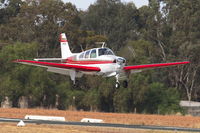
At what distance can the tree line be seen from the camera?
7125 centimetres

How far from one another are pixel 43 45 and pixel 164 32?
18.6 m

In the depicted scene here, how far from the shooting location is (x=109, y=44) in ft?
346

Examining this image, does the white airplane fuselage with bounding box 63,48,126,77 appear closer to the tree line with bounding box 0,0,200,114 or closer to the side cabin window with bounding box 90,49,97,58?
the side cabin window with bounding box 90,49,97,58

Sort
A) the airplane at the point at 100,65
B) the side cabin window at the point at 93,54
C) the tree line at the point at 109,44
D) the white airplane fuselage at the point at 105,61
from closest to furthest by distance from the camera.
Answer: the white airplane fuselage at the point at 105,61, the airplane at the point at 100,65, the side cabin window at the point at 93,54, the tree line at the point at 109,44

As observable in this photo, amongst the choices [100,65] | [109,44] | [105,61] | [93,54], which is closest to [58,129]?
[105,61]

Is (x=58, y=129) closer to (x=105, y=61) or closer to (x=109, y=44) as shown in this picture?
(x=105, y=61)

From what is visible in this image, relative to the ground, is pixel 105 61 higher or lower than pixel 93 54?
lower

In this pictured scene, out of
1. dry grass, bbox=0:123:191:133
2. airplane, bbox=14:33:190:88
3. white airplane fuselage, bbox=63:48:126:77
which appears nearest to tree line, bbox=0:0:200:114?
airplane, bbox=14:33:190:88

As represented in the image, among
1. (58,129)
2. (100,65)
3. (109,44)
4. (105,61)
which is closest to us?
(58,129)

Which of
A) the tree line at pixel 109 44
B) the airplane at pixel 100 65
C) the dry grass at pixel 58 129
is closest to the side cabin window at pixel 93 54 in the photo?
the airplane at pixel 100 65

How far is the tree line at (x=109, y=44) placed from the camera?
71.2 metres

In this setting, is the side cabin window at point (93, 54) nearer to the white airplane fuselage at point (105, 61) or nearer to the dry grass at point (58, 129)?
the white airplane fuselage at point (105, 61)

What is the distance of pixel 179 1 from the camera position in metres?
96.3

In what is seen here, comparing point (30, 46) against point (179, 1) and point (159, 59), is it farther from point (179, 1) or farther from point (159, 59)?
point (179, 1)
